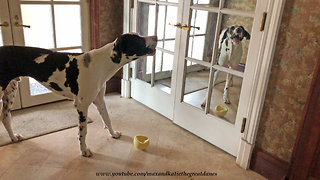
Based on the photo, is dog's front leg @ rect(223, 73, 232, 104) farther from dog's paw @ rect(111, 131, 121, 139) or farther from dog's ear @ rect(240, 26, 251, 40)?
dog's paw @ rect(111, 131, 121, 139)

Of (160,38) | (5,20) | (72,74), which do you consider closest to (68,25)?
(5,20)

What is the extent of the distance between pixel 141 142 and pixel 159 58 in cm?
97

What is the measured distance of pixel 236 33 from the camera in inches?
81.2

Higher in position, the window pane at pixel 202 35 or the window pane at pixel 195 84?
the window pane at pixel 202 35

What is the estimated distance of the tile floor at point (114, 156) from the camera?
6.19ft

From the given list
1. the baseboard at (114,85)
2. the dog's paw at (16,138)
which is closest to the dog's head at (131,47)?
the dog's paw at (16,138)

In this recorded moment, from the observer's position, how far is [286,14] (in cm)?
163

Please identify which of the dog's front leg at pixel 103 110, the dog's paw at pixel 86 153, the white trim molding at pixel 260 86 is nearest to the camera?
the white trim molding at pixel 260 86

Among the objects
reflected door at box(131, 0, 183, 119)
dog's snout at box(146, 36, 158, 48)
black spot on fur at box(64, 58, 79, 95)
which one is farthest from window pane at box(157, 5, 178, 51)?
black spot on fur at box(64, 58, 79, 95)

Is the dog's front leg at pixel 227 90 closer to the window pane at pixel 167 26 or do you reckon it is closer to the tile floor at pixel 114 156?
the tile floor at pixel 114 156

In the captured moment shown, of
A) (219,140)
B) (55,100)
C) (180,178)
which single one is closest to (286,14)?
(219,140)

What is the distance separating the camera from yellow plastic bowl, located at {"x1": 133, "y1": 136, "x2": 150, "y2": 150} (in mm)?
2154

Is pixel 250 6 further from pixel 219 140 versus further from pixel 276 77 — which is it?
pixel 219 140

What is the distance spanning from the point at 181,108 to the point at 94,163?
0.96m
